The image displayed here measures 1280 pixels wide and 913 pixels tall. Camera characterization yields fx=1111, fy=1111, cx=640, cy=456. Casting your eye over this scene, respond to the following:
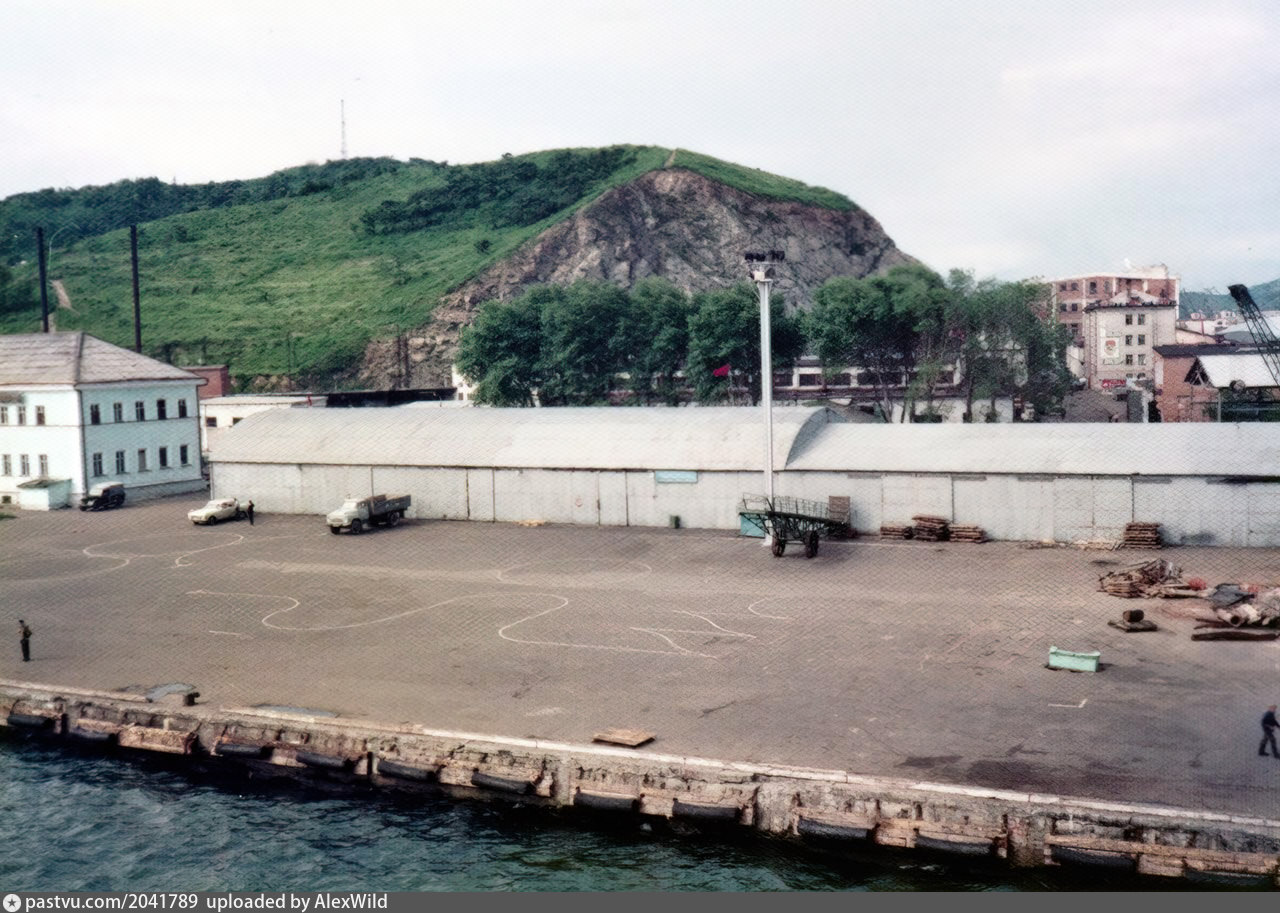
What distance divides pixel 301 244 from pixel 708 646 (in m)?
128

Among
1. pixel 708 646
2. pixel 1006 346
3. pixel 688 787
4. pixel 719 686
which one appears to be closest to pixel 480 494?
pixel 708 646

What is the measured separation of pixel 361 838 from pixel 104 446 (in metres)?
49.0

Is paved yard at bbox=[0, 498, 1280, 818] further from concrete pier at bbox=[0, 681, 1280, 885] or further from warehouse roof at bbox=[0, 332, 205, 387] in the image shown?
warehouse roof at bbox=[0, 332, 205, 387]

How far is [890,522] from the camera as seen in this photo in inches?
1847

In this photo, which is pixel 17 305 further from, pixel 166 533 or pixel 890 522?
pixel 890 522

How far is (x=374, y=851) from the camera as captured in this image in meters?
21.8

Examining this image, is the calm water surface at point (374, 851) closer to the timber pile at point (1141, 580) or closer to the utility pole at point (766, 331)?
the timber pile at point (1141, 580)

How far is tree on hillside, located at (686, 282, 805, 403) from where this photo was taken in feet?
264

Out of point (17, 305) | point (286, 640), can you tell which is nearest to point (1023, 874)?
point (286, 640)

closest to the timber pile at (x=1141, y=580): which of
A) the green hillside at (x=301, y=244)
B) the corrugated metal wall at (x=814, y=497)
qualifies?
the corrugated metal wall at (x=814, y=497)

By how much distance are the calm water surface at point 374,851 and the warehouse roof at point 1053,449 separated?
2761 cm

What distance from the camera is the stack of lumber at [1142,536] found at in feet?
139

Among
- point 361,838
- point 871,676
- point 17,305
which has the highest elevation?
point 17,305

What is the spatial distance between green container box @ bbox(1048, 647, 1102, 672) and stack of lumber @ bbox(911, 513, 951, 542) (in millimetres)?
17112
